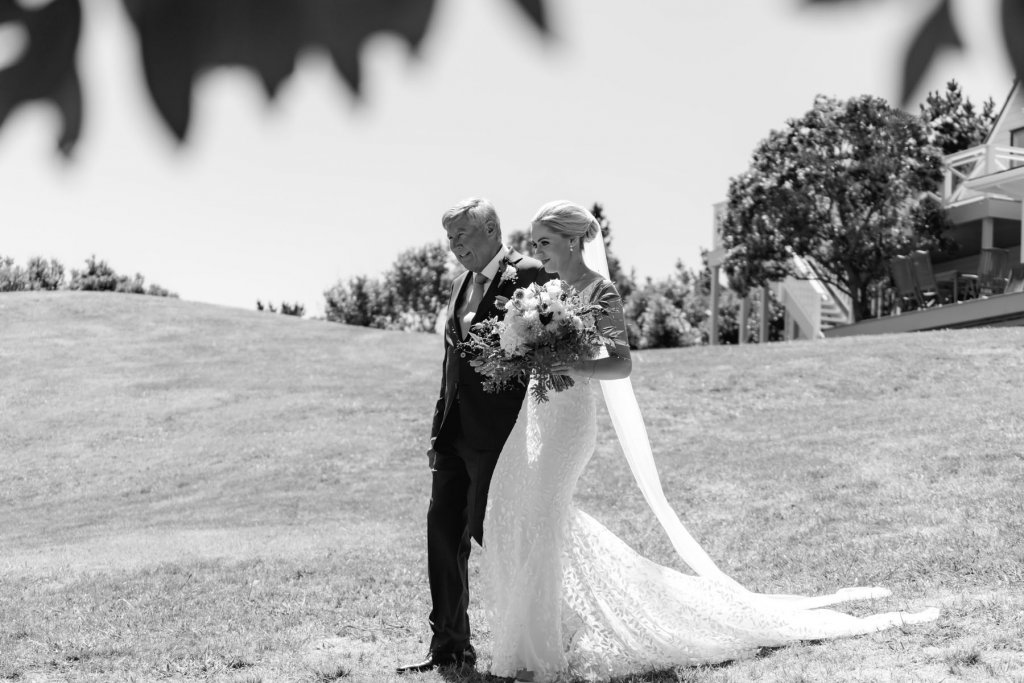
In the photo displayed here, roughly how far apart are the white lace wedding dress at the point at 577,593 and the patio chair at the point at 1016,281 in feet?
65.6

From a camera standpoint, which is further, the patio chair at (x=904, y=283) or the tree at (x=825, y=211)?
the tree at (x=825, y=211)

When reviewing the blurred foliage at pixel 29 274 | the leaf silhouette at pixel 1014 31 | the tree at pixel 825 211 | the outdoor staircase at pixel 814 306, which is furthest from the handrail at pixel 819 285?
the leaf silhouette at pixel 1014 31

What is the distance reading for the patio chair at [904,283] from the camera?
1041 inches

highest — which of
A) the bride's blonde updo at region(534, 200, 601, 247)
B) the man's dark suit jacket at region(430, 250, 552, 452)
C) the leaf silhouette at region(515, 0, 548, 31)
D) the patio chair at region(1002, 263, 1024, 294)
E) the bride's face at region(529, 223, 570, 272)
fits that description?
the patio chair at region(1002, 263, 1024, 294)

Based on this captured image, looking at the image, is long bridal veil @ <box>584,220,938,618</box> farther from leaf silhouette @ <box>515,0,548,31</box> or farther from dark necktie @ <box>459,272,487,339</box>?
leaf silhouette @ <box>515,0,548,31</box>

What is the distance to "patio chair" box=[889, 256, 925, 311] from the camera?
26436 mm

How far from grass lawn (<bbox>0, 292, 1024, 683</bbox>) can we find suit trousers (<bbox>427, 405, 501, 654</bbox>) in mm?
589

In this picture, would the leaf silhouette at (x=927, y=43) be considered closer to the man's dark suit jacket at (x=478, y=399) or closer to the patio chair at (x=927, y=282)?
the man's dark suit jacket at (x=478, y=399)

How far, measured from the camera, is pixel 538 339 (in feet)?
18.2

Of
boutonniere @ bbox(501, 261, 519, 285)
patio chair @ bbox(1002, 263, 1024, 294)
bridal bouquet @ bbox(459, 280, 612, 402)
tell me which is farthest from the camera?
patio chair @ bbox(1002, 263, 1024, 294)

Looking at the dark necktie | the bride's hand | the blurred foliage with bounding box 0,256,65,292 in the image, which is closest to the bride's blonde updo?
the dark necktie

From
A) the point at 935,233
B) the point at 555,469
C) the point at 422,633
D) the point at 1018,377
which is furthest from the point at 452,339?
the point at 935,233

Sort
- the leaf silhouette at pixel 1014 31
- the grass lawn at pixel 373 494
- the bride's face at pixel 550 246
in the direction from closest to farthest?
1. the leaf silhouette at pixel 1014 31
2. the bride's face at pixel 550 246
3. the grass lawn at pixel 373 494

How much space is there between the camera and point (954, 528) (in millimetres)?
9875
